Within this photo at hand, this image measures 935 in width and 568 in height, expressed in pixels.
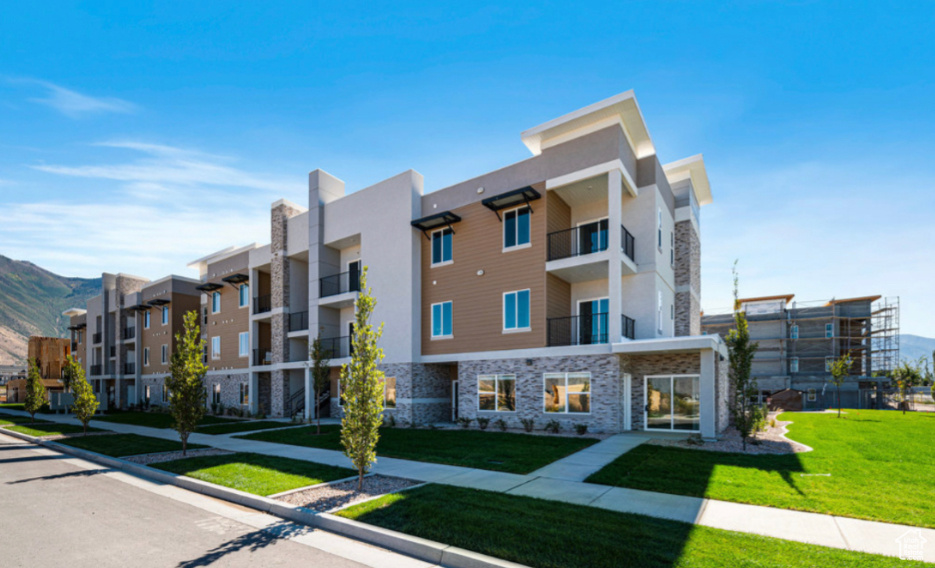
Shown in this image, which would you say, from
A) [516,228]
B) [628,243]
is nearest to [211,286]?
[516,228]

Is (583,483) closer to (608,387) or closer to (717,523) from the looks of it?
(717,523)

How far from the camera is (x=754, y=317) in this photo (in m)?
45.8

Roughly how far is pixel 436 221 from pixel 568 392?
911cm

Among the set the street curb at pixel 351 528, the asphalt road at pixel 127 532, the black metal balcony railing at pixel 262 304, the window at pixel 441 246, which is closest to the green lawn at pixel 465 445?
the street curb at pixel 351 528

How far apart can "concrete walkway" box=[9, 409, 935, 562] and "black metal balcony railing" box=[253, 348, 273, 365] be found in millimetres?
17384

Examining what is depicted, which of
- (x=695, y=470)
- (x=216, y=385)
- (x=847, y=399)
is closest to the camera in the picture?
(x=695, y=470)

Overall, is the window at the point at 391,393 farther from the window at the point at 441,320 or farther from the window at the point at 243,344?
the window at the point at 243,344

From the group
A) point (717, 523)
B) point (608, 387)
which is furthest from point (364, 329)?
point (608, 387)

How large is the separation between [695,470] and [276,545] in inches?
336

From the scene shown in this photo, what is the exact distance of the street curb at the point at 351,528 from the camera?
5.96 metres

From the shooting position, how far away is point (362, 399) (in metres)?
9.32

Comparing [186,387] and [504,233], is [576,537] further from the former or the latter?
[504,233]

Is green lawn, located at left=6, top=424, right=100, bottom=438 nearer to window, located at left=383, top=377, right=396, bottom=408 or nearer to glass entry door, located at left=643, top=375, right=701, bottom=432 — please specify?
window, located at left=383, top=377, right=396, bottom=408

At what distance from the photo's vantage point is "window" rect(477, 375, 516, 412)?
62.1ft
